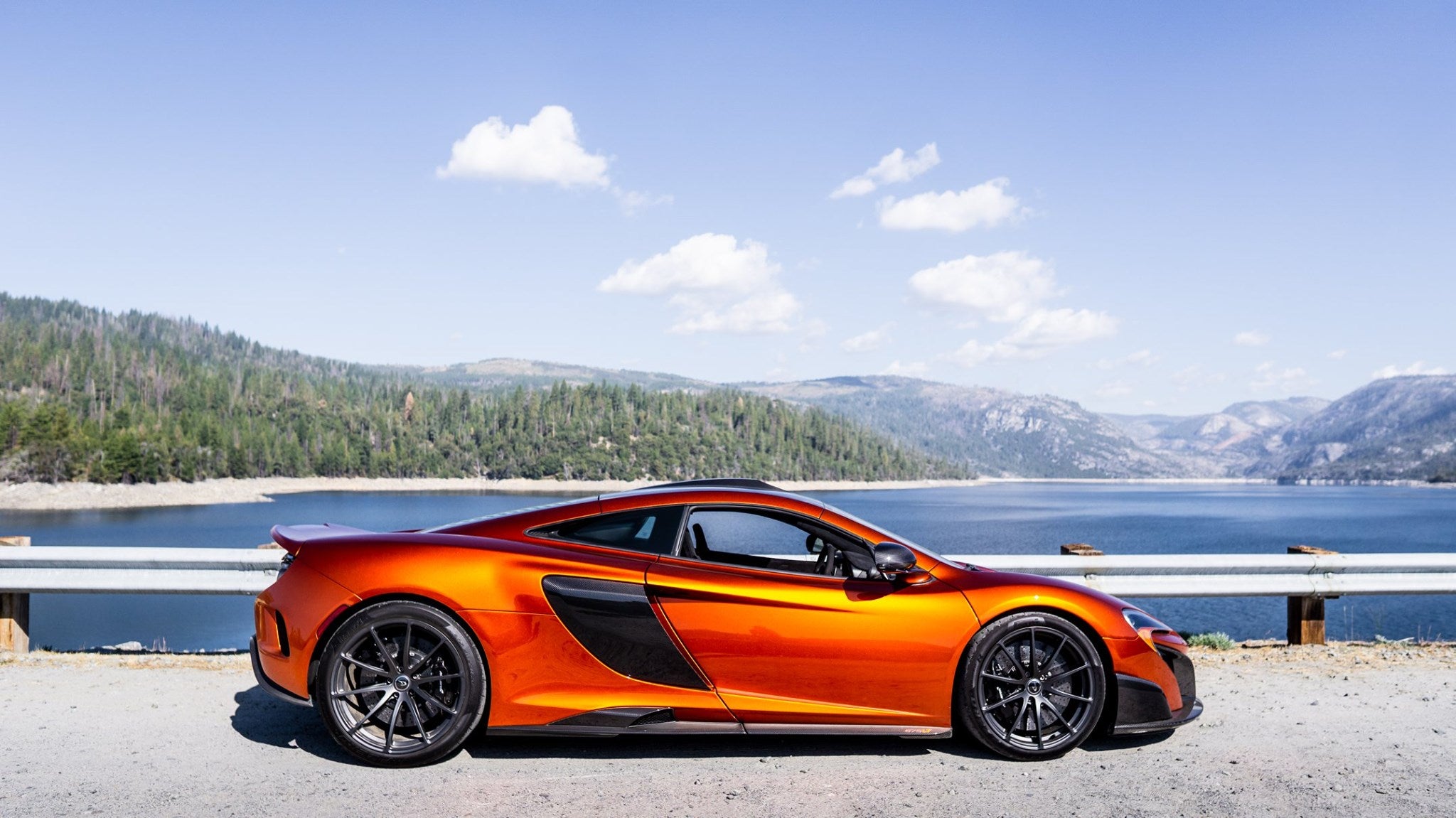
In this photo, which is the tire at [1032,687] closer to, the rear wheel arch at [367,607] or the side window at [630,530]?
the side window at [630,530]

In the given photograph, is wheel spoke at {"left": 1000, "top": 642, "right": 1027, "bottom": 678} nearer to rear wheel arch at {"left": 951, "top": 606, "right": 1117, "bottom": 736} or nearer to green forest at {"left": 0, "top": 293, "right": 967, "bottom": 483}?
rear wheel arch at {"left": 951, "top": 606, "right": 1117, "bottom": 736}

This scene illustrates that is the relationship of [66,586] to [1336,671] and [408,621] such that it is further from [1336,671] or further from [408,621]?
[1336,671]

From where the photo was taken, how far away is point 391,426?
565ft

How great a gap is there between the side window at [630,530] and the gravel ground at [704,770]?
3.38 feet

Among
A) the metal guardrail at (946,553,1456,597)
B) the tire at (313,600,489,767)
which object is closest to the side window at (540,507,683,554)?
the tire at (313,600,489,767)

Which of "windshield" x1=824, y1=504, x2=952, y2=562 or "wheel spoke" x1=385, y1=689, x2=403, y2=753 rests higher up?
"windshield" x1=824, y1=504, x2=952, y2=562

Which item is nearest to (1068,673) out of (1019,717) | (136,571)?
(1019,717)

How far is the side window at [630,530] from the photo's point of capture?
483cm

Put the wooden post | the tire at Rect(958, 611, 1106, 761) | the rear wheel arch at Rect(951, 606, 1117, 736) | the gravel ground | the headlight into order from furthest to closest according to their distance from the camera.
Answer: the wooden post
the headlight
the rear wheel arch at Rect(951, 606, 1117, 736)
the tire at Rect(958, 611, 1106, 761)
the gravel ground

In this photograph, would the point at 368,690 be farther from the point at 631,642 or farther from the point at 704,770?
the point at 704,770

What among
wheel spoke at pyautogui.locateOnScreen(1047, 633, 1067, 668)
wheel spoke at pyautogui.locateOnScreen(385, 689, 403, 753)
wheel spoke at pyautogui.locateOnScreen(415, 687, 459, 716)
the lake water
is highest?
wheel spoke at pyautogui.locateOnScreen(1047, 633, 1067, 668)

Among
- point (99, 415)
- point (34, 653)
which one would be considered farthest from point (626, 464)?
point (34, 653)

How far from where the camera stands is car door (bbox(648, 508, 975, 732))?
4.64 metres

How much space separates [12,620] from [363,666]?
447 centimetres
